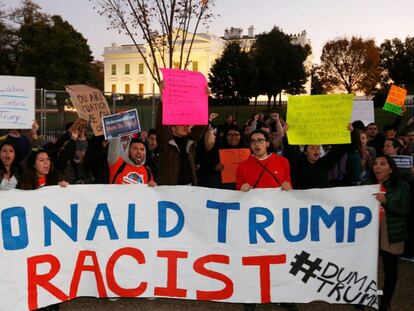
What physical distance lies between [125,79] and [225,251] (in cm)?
10090

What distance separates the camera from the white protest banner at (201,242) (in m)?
4.16

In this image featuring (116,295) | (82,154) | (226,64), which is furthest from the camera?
(226,64)

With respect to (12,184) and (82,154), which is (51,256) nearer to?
(12,184)

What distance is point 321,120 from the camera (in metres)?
4.71

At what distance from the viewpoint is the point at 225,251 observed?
428 centimetres

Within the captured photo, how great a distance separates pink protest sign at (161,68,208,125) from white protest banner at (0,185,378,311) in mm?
825

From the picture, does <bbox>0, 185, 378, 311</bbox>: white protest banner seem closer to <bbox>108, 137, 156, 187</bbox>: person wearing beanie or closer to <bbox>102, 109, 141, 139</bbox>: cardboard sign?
<bbox>108, 137, 156, 187</bbox>: person wearing beanie

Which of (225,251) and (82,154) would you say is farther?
(82,154)

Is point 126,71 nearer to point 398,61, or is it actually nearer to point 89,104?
point 398,61

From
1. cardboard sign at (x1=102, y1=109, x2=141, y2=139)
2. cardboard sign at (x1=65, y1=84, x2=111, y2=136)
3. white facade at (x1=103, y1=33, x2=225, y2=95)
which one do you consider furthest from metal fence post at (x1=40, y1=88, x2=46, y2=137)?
white facade at (x1=103, y1=33, x2=225, y2=95)

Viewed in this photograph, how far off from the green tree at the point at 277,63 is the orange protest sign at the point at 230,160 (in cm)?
3929

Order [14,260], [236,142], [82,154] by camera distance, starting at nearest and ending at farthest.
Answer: [14,260], [236,142], [82,154]

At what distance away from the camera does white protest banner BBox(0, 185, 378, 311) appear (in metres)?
4.16

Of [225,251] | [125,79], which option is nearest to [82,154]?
[225,251]
